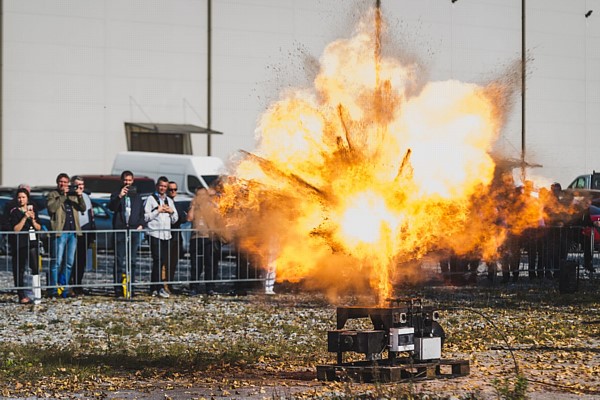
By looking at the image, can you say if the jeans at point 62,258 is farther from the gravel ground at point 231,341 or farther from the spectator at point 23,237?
the gravel ground at point 231,341

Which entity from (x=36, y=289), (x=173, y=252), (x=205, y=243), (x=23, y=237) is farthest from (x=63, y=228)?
(x=205, y=243)

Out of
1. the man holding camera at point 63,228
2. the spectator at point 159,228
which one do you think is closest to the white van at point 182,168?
the spectator at point 159,228

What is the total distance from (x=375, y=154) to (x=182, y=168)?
20958 mm

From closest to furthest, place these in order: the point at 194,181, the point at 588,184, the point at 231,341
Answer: the point at 231,341
the point at 194,181
the point at 588,184

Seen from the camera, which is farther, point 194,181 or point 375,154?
point 194,181

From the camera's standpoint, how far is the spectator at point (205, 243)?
69.5 ft

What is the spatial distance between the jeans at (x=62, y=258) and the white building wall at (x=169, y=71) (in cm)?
1750

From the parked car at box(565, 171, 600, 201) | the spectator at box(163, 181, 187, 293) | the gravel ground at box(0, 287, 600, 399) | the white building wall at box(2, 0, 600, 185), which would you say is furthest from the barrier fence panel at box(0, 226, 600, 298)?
the white building wall at box(2, 0, 600, 185)

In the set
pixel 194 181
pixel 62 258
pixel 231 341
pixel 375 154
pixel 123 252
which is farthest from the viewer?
pixel 194 181

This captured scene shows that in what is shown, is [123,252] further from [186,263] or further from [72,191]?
[186,263]

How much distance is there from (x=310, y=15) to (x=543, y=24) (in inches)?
377

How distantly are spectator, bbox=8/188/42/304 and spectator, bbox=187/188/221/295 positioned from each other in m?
2.96

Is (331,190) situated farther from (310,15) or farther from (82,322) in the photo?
(310,15)

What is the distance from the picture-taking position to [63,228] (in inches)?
808
